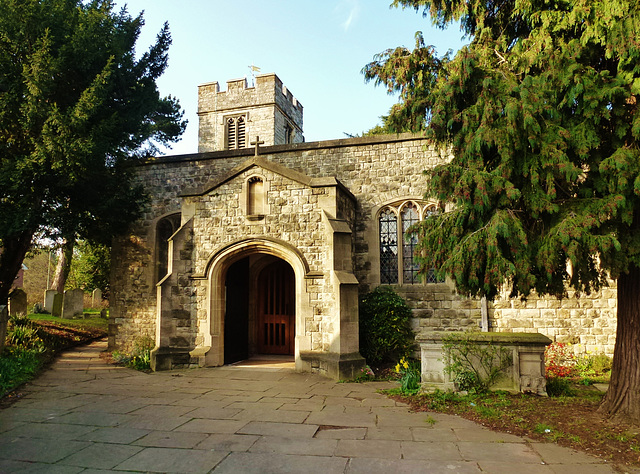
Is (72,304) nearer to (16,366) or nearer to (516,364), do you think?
(16,366)

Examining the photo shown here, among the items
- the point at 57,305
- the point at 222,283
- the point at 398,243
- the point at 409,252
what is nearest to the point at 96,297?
the point at 57,305

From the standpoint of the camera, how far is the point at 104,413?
637 centimetres

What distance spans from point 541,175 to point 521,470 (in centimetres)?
331

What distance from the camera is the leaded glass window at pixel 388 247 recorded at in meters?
11.7

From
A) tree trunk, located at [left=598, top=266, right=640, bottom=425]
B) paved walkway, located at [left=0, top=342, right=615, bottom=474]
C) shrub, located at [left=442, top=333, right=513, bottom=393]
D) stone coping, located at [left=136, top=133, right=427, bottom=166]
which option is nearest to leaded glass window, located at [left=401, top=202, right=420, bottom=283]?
stone coping, located at [left=136, top=133, right=427, bottom=166]

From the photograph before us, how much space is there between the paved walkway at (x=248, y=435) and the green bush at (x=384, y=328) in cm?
190

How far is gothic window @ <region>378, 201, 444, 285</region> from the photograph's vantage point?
→ 11.6 meters

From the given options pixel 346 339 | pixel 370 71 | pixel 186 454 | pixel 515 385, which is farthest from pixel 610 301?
pixel 186 454

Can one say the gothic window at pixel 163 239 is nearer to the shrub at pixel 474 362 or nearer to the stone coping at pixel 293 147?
the stone coping at pixel 293 147


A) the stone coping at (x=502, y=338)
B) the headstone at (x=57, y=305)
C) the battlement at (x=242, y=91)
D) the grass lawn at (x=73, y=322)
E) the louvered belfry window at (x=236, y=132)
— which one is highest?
the battlement at (x=242, y=91)

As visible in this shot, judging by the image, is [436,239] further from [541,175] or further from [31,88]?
[31,88]

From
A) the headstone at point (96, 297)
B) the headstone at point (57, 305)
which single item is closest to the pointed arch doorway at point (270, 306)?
the headstone at point (57, 305)

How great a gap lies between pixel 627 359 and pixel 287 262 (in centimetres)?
751

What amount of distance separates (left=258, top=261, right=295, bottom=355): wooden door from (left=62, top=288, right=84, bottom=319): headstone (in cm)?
1127
